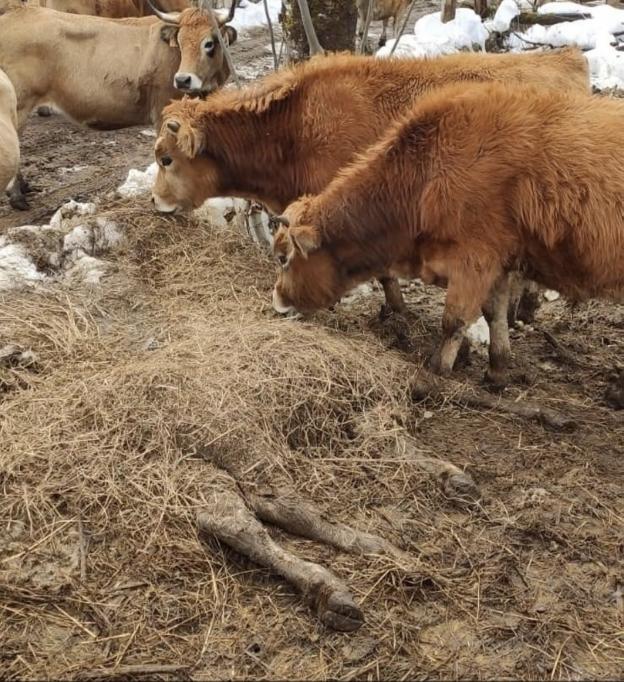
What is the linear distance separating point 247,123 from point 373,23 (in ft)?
44.8

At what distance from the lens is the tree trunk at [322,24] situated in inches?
306

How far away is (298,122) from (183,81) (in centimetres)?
286

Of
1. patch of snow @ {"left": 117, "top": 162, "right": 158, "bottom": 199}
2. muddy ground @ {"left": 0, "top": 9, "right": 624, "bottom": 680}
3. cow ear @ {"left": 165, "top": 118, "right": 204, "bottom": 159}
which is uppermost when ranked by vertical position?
cow ear @ {"left": 165, "top": 118, "right": 204, "bottom": 159}

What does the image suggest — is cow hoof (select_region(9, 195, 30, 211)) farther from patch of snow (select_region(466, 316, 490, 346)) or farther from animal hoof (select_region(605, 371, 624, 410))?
animal hoof (select_region(605, 371, 624, 410))

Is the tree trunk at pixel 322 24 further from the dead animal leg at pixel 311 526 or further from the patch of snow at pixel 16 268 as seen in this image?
the dead animal leg at pixel 311 526

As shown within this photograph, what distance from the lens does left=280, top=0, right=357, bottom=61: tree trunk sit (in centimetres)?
778

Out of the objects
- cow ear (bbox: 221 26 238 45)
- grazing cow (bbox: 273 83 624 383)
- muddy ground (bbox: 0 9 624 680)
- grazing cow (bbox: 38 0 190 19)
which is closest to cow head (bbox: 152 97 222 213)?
muddy ground (bbox: 0 9 624 680)

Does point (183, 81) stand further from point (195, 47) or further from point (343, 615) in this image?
point (343, 615)

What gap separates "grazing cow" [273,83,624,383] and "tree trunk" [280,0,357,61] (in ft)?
8.70

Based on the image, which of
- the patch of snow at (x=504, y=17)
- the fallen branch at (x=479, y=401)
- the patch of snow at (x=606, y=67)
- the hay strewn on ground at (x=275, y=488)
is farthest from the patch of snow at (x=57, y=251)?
the patch of snow at (x=504, y=17)

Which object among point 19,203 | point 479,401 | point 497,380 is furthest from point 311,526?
point 19,203

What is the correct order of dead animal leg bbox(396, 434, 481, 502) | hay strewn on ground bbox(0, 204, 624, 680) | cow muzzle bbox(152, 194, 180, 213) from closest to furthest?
hay strewn on ground bbox(0, 204, 624, 680)
dead animal leg bbox(396, 434, 481, 502)
cow muzzle bbox(152, 194, 180, 213)

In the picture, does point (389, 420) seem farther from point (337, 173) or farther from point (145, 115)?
point (145, 115)

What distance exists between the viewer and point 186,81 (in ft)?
28.2
